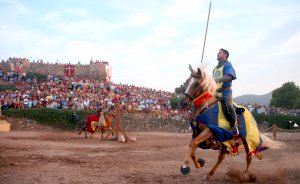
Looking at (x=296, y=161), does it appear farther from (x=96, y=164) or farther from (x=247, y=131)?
(x=96, y=164)

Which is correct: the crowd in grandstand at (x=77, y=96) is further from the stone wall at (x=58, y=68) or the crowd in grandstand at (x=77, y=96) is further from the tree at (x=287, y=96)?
the tree at (x=287, y=96)

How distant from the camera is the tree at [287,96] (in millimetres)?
64881

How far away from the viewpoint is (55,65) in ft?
161

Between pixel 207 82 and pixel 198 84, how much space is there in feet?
0.70

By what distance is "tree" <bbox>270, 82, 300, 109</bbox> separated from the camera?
6488 centimetres

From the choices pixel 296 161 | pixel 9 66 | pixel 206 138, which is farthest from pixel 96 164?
pixel 9 66

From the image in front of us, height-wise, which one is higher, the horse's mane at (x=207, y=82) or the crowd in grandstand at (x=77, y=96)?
the crowd in grandstand at (x=77, y=96)

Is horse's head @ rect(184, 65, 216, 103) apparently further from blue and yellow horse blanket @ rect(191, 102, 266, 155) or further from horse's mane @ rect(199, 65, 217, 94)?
blue and yellow horse blanket @ rect(191, 102, 266, 155)

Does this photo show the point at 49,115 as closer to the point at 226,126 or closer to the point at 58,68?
the point at 58,68

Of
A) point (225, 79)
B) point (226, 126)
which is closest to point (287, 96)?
point (225, 79)

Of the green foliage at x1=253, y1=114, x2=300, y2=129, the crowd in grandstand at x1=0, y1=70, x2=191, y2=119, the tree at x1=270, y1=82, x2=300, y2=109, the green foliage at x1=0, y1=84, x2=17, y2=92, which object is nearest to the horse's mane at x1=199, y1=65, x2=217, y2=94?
the crowd in grandstand at x1=0, y1=70, x2=191, y2=119

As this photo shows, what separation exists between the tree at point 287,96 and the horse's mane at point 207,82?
60.3m

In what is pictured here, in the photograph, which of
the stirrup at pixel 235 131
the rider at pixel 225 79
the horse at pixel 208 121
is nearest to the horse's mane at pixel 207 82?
the horse at pixel 208 121

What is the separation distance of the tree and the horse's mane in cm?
6032
